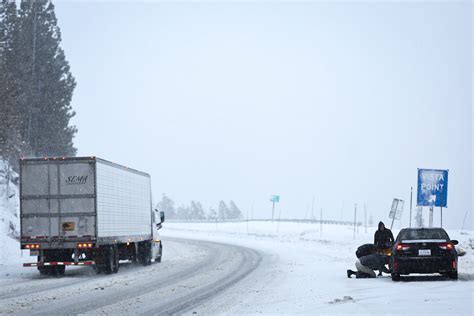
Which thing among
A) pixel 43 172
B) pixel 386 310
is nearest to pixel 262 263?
pixel 43 172

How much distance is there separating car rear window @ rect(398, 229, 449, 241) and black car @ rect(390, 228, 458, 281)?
121 millimetres

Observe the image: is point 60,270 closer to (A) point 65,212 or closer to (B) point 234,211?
(A) point 65,212

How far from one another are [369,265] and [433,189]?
473 inches

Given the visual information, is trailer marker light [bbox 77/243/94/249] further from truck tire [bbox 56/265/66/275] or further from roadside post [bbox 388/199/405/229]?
roadside post [bbox 388/199/405/229]

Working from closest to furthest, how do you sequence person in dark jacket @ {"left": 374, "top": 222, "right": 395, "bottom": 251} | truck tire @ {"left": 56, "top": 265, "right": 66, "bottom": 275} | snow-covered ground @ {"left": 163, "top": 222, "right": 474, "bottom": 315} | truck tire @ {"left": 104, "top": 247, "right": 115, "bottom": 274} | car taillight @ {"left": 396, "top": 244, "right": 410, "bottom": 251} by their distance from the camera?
snow-covered ground @ {"left": 163, "top": 222, "right": 474, "bottom": 315}, car taillight @ {"left": 396, "top": 244, "right": 410, "bottom": 251}, person in dark jacket @ {"left": 374, "top": 222, "right": 395, "bottom": 251}, truck tire @ {"left": 104, "top": 247, "right": 115, "bottom": 274}, truck tire @ {"left": 56, "top": 265, "right": 66, "bottom": 275}

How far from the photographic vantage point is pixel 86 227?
2316 centimetres

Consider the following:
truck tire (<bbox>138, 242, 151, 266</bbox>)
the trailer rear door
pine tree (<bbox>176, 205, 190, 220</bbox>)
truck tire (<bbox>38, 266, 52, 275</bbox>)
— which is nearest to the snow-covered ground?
the trailer rear door

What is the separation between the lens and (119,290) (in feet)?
57.9

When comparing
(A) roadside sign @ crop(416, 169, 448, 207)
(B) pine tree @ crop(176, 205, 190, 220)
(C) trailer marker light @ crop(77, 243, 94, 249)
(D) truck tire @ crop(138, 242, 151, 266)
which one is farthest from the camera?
(B) pine tree @ crop(176, 205, 190, 220)

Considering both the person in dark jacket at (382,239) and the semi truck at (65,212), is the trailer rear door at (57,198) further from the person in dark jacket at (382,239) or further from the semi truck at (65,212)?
the person in dark jacket at (382,239)

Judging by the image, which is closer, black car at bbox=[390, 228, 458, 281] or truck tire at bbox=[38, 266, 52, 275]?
black car at bbox=[390, 228, 458, 281]

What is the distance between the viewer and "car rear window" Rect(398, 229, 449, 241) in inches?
728

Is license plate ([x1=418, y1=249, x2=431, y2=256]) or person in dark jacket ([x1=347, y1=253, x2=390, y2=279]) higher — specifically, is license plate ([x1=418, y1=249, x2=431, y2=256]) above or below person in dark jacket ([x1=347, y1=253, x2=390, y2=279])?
above

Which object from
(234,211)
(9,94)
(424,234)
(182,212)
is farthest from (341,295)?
(182,212)
